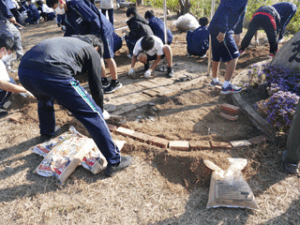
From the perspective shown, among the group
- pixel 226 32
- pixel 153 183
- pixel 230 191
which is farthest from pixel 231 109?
pixel 153 183

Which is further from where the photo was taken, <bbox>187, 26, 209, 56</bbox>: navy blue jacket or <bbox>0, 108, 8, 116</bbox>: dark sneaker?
<bbox>187, 26, 209, 56</bbox>: navy blue jacket

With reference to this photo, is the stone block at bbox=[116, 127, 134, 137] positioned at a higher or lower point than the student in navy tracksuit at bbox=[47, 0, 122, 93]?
lower

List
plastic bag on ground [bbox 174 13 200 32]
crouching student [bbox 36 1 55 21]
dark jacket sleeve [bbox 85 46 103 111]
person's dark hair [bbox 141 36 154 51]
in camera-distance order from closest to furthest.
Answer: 1. dark jacket sleeve [bbox 85 46 103 111]
2. person's dark hair [bbox 141 36 154 51]
3. plastic bag on ground [bbox 174 13 200 32]
4. crouching student [bbox 36 1 55 21]

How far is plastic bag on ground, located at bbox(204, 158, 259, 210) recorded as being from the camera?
197cm

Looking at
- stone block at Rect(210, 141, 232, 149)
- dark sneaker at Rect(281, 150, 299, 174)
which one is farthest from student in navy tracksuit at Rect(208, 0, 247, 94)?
dark sneaker at Rect(281, 150, 299, 174)

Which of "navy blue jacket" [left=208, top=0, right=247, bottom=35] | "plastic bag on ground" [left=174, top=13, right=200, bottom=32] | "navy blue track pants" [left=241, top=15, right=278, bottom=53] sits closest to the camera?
"navy blue jacket" [left=208, top=0, right=247, bottom=35]

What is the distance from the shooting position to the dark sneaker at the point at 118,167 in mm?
2400

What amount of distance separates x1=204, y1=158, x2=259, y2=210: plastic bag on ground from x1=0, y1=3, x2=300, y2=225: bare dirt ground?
77mm

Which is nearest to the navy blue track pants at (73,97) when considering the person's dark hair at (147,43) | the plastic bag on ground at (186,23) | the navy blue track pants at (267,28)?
the person's dark hair at (147,43)

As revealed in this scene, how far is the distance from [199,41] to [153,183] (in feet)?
14.0

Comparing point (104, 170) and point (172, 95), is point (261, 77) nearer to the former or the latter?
point (172, 95)

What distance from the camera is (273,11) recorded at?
5.20 metres

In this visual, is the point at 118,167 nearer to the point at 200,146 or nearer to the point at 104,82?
the point at 200,146

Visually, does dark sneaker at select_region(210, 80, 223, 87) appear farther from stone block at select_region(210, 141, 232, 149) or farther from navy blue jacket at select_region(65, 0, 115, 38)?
navy blue jacket at select_region(65, 0, 115, 38)
